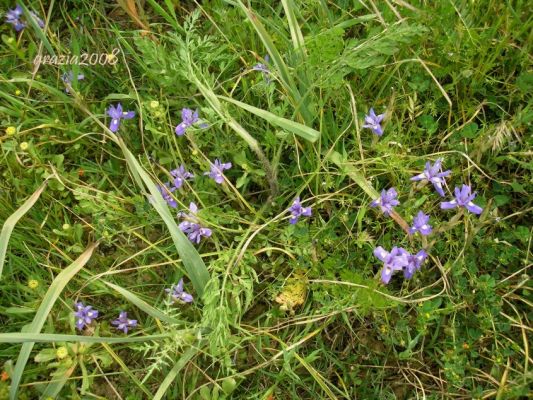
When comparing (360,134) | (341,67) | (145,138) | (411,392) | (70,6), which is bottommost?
(411,392)

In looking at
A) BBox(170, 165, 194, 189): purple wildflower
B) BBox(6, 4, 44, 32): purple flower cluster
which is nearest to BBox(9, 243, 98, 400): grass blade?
BBox(170, 165, 194, 189): purple wildflower

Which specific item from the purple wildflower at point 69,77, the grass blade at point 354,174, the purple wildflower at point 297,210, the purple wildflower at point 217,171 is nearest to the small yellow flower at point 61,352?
the purple wildflower at point 217,171

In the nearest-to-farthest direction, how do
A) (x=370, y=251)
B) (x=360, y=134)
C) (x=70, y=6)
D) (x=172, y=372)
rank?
(x=172, y=372)
(x=370, y=251)
(x=360, y=134)
(x=70, y=6)

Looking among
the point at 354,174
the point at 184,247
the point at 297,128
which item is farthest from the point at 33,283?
the point at 354,174

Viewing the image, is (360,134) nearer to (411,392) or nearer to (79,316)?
(411,392)

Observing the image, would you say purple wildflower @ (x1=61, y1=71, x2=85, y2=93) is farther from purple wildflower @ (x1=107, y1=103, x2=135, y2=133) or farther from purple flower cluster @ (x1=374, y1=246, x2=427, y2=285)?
purple flower cluster @ (x1=374, y1=246, x2=427, y2=285)

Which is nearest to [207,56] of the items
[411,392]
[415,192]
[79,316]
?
[415,192]

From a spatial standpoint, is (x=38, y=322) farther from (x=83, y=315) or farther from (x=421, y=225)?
(x=421, y=225)
